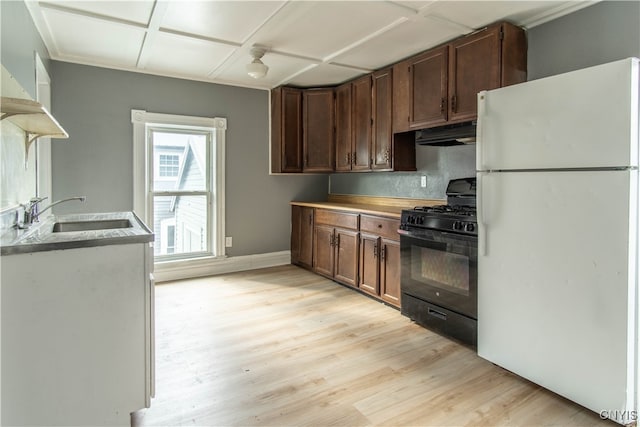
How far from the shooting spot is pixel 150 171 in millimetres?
4047

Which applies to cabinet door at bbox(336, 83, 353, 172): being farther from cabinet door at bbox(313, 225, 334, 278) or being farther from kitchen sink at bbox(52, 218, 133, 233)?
kitchen sink at bbox(52, 218, 133, 233)

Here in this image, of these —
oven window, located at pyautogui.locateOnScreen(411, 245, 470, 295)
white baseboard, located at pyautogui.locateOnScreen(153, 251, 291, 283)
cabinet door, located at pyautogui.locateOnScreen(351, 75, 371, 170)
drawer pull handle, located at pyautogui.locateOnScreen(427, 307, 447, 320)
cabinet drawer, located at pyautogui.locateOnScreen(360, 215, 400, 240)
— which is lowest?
drawer pull handle, located at pyautogui.locateOnScreen(427, 307, 447, 320)

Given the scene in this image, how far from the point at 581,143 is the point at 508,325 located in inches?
42.4

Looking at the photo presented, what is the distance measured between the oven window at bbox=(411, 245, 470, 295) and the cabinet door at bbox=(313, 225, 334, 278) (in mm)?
1369

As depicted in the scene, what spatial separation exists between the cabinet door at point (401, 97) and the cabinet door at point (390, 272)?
1.11m

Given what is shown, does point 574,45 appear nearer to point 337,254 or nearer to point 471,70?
point 471,70

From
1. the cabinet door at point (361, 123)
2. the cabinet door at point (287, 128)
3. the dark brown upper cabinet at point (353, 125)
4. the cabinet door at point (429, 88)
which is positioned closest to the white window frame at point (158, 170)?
the cabinet door at point (287, 128)

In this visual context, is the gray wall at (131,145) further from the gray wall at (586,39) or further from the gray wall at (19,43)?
the gray wall at (586,39)

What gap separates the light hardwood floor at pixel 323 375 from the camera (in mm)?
1825

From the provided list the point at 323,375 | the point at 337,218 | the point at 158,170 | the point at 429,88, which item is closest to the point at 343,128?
the point at 337,218

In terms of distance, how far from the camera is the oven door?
2.48 meters

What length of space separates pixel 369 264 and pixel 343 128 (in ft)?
5.51

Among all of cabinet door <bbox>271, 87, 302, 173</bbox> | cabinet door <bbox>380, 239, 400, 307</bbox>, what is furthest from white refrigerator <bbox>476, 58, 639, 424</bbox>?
cabinet door <bbox>271, 87, 302, 173</bbox>

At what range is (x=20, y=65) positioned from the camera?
229 centimetres
